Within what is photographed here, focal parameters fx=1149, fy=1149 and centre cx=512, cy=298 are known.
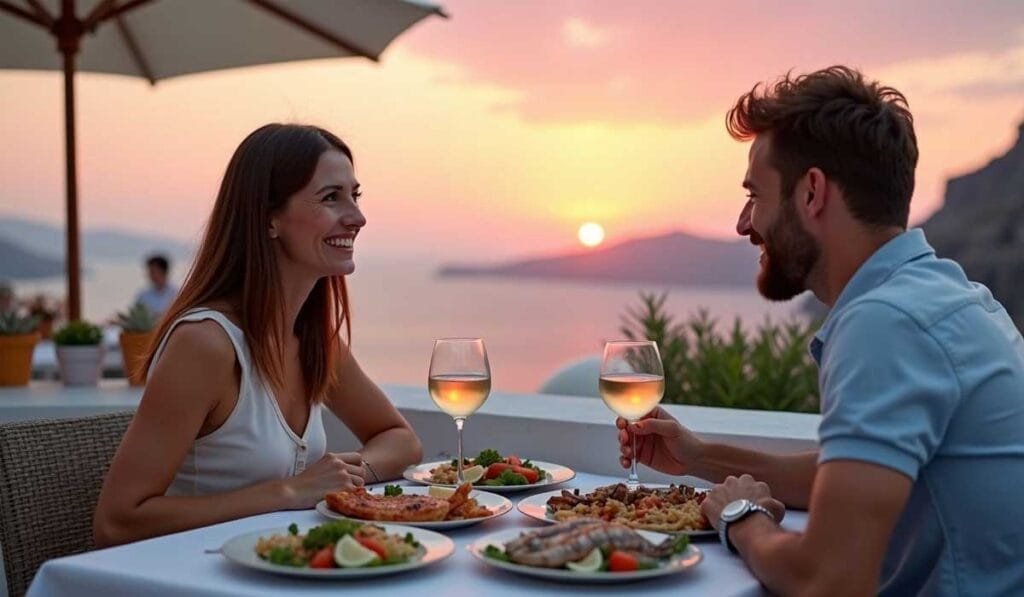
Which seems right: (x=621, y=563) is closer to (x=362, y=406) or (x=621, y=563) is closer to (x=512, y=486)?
(x=512, y=486)

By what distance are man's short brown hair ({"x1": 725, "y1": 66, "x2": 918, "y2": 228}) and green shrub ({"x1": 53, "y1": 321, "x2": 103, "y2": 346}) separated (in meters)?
3.52

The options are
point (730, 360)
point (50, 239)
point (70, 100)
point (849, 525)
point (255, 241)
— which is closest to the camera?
point (849, 525)

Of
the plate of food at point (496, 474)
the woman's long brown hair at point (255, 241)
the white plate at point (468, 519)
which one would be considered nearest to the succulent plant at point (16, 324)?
the woman's long brown hair at point (255, 241)

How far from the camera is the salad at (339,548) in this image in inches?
69.7

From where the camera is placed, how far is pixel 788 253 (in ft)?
6.64

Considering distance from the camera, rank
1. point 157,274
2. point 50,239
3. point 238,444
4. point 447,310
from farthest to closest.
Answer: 1. point 447,310
2. point 50,239
3. point 157,274
4. point 238,444

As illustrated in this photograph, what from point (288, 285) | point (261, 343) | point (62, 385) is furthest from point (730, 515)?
point (62, 385)

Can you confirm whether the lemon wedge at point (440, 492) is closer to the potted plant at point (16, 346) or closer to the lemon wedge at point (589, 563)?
the lemon wedge at point (589, 563)

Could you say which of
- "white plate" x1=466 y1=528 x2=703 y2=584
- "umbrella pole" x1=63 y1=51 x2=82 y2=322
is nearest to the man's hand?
"white plate" x1=466 y1=528 x2=703 y2=584

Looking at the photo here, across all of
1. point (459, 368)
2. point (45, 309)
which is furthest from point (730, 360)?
point (45, 309)

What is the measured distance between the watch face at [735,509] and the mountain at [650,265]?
11.3ft

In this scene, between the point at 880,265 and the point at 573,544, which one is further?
the point at 880,265

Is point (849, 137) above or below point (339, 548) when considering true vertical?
above

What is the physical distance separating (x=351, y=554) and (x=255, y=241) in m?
1.17
